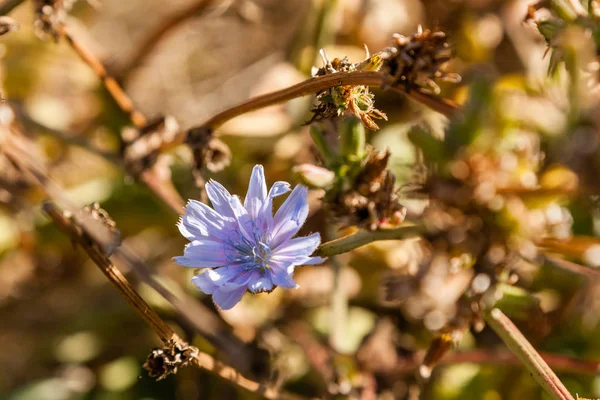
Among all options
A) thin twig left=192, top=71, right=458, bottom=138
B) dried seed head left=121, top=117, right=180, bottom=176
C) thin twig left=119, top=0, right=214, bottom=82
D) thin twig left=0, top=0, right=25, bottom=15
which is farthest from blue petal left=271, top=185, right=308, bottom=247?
thin twig left=119, top=0, right=214, bottom=82

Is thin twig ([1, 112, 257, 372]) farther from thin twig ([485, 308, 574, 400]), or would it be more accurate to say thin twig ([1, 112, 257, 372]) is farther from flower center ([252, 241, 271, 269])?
thin twig ([485, 308, 574, 400])

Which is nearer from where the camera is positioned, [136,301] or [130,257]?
[136,301]

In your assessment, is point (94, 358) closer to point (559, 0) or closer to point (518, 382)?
point (518, 382)

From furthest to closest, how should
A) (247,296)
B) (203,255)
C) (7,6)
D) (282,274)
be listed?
(247,296), (7,6), (203,255), (282,274)

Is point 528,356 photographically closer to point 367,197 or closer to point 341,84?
point 367,197

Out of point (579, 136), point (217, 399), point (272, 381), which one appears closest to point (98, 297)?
point (217, 399)

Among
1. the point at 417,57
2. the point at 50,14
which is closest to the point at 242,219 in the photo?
the point at 417,57
